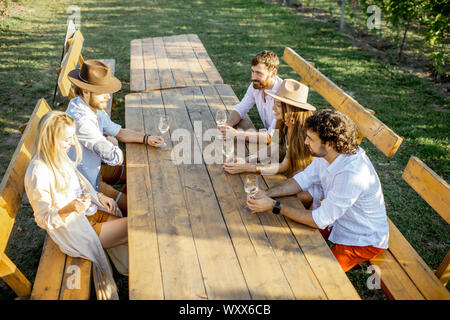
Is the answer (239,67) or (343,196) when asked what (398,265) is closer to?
(343,196)

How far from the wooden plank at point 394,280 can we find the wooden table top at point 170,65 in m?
3.21

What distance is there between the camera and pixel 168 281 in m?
2.08

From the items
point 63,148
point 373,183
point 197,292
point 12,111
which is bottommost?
point 12,111

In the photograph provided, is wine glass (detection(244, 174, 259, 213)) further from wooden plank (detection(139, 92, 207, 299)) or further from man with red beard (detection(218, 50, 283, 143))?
man with red beard (detection(218, 50, 283, 143))

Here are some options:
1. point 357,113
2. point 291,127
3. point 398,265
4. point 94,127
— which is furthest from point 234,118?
point 398,265

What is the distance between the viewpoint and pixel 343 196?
248cm

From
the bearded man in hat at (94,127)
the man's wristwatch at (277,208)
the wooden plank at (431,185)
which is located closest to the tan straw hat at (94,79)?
the bearded man in hat at (94,127)

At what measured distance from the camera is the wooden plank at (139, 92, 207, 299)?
6.75ft

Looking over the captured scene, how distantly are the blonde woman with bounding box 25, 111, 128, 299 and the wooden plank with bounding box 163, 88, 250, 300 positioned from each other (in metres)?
0.68

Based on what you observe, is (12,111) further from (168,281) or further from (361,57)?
(361,57)

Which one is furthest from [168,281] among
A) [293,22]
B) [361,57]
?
[293,22]

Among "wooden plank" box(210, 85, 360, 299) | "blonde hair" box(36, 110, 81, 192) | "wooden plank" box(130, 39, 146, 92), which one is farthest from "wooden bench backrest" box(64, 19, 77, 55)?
"wooden plank" box(210, 85, 360, 299)

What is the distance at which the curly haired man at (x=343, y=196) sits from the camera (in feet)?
8.16

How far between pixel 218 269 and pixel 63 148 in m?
1.51
